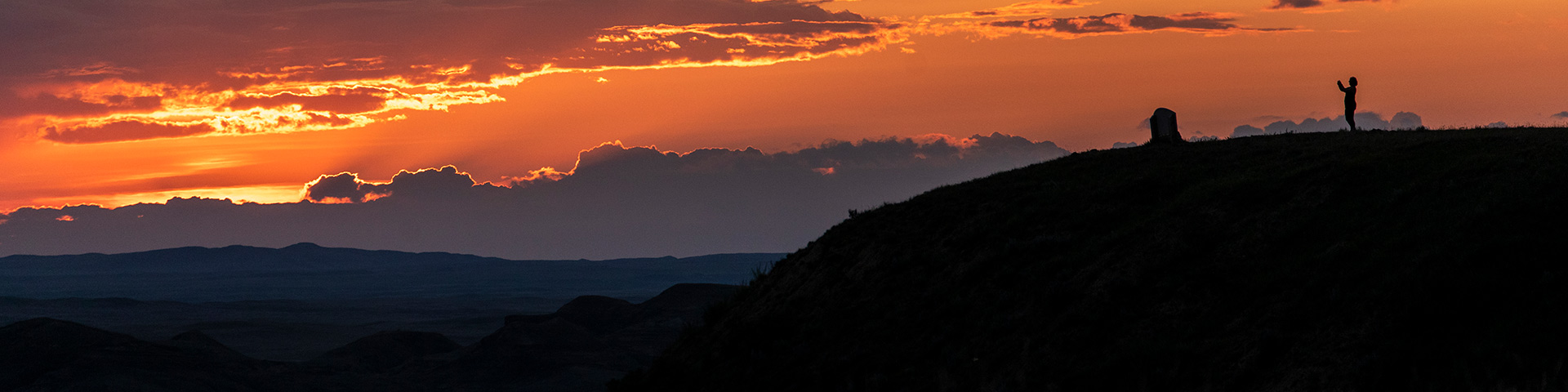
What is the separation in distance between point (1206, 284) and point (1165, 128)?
22.2 metres

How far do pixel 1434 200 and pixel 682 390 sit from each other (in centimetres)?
1884

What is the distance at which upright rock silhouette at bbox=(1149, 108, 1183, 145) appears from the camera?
43.2 meters

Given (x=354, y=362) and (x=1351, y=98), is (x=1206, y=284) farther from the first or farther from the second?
(x=354, y=362)

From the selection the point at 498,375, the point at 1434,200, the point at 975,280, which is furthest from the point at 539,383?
the point at 1434,200

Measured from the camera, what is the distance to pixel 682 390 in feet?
102

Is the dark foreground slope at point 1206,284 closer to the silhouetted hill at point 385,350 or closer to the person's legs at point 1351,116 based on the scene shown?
the person's legs at point 1351,116

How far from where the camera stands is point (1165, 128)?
143ft

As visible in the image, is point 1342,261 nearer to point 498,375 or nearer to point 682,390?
point 682,390

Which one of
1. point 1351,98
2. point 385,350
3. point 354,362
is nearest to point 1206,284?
point 1351,98

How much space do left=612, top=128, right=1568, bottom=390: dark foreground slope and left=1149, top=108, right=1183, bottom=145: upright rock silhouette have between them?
4.31m

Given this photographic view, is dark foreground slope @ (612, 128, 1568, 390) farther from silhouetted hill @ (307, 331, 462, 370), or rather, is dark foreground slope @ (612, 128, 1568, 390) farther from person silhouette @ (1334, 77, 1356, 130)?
silhouetted hill @ (307, 331, 462, 370)

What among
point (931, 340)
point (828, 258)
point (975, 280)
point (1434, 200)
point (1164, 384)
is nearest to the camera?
point (1164, 384)

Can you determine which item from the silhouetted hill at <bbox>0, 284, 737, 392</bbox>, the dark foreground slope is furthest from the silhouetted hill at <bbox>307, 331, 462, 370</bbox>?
the dark foreground slope

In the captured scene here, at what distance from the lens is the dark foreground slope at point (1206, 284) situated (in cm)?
1778
